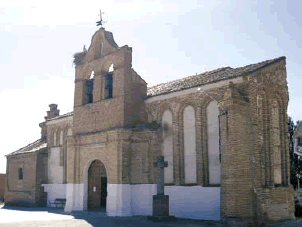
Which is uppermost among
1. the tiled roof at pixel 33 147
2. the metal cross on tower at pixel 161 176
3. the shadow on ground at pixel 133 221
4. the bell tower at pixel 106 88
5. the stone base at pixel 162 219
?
the bell tower at pixel 106 88

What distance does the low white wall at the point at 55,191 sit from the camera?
26.0 meters

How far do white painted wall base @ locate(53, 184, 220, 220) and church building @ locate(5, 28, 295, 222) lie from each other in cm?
5

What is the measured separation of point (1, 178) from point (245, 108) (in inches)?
1260

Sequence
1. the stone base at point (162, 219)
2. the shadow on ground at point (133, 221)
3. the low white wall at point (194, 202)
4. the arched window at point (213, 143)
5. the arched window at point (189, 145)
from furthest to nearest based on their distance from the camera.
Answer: the arched window at point (189, 145)
the arched window at point (213, 143)
the low white wall at point (194, 202)
the stone base at point (162, 219)
the shadow on ground at point (133, 221)

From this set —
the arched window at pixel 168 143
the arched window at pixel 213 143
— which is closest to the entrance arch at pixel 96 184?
the arched window at pixel 168 143

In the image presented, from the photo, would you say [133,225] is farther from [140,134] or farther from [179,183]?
[140,134]

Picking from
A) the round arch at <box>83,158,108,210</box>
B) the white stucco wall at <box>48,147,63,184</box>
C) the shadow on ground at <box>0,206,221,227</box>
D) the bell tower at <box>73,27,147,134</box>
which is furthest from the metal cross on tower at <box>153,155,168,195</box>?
the white stucco wall at <box>48,147,63,184</box>

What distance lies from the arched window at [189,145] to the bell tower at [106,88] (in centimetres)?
303

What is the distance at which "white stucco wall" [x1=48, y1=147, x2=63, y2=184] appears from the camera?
26.7 meters

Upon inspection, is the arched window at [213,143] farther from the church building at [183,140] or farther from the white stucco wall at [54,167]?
the white stucco wall at [54,167]

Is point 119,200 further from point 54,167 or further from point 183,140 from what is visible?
point 54,167

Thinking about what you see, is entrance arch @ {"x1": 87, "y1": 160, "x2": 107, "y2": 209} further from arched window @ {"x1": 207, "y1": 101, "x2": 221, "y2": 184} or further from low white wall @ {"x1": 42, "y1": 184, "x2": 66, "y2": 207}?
arched window @ {"x1": 207, "y1": 101, "x2": 221, "y2": 184}

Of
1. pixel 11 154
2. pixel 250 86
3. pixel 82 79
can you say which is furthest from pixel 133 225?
pixel 11 154

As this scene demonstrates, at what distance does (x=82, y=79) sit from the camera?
920 inches
